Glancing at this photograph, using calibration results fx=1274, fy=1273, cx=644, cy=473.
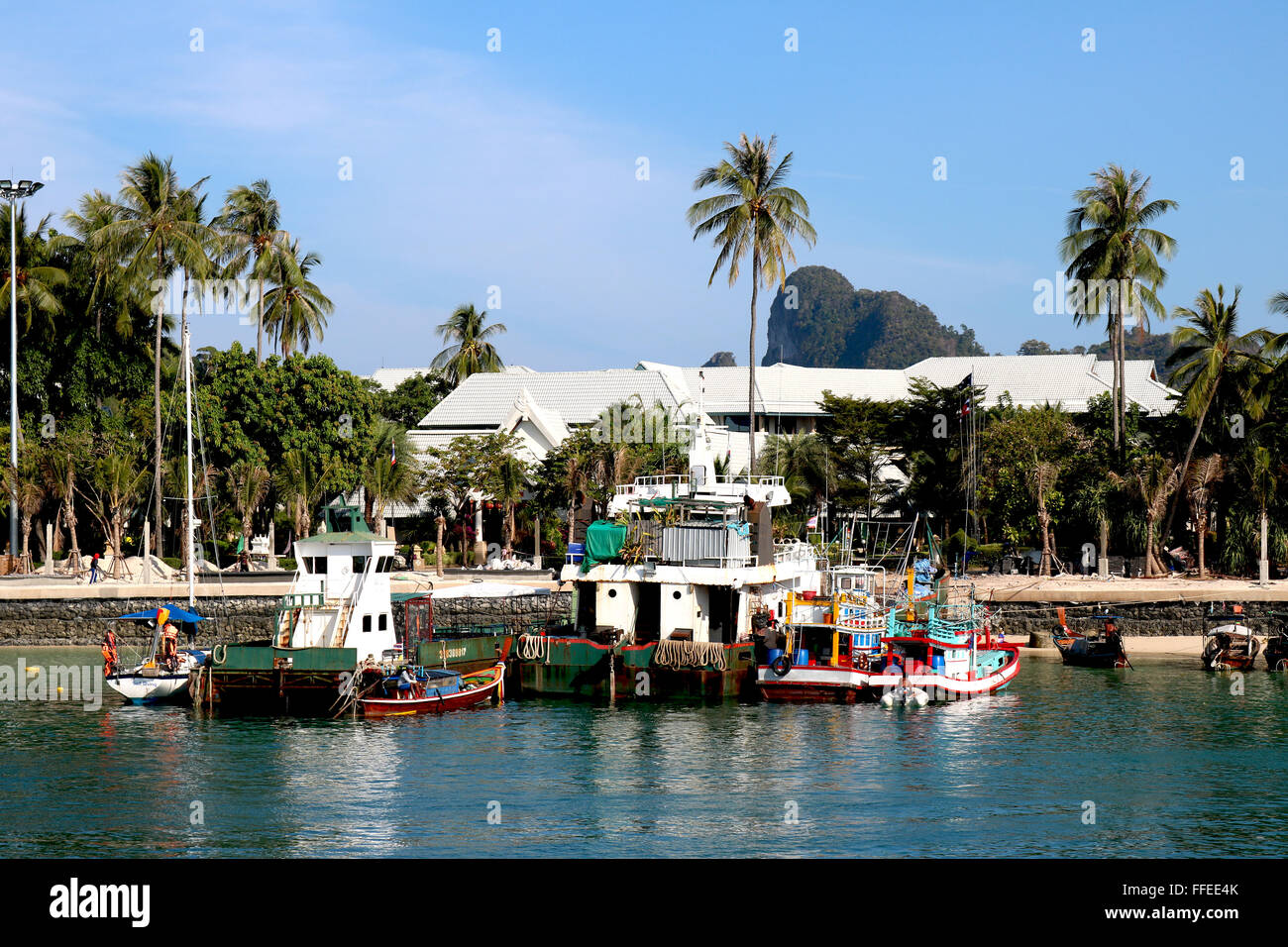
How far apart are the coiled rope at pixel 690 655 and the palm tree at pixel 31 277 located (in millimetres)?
51971

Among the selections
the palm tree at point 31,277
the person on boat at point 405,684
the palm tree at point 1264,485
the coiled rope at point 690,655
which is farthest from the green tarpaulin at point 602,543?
the palm tree at point 31,277

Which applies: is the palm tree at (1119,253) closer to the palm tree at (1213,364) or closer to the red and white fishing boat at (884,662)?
the palm tree at (1213,364)

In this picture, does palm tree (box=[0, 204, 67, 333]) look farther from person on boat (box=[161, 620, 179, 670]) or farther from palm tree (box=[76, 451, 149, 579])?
person on boat (box=[161, 620, 179, 670])

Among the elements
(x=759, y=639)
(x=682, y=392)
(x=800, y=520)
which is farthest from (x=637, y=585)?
(x=682, y=392)

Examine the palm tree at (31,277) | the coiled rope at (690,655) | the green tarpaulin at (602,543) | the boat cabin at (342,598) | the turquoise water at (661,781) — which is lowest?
the turquoise water at (661,781)

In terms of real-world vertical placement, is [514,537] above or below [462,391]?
below

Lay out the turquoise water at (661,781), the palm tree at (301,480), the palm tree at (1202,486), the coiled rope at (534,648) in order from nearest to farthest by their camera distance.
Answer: the turquoise water at (661,781)
the coiled rope at (534,648)
the palm tree at (1202,486)
the palm tree at (301,480)

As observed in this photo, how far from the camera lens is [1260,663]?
47.0 metres

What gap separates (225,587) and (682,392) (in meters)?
44.0

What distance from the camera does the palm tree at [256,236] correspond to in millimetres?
76875
